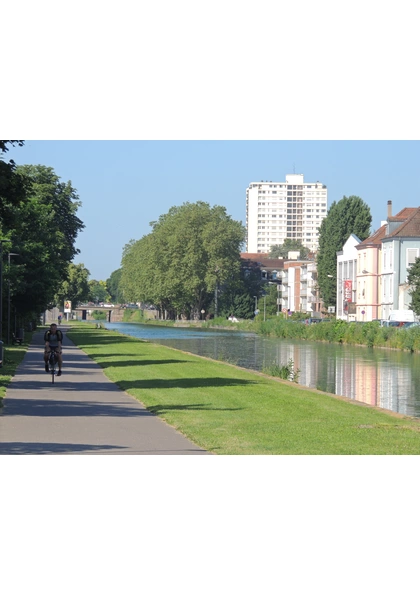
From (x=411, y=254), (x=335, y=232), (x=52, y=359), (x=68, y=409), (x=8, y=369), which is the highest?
Result: (x=335, y=232)

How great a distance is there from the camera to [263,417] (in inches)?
785

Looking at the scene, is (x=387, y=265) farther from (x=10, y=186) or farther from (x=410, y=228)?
(x=10, y=186)

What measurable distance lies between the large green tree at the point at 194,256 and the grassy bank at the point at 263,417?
10657 centimetres

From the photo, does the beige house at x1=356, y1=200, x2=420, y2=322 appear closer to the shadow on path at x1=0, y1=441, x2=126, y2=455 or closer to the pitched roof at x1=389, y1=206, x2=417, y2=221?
the pitched roof at x1=389, y1=206, x2=417, y2=221

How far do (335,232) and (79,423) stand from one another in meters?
108

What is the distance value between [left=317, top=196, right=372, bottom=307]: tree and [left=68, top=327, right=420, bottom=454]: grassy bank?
296 feet

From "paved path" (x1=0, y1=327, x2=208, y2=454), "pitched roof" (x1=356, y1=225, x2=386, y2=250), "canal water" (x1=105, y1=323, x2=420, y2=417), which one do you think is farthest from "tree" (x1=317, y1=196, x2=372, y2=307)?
"paved path" (x1=0, y1=327, x2=208, y2=454)

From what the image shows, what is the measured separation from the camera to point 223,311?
525 ft

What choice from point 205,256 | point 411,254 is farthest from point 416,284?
point 205,256

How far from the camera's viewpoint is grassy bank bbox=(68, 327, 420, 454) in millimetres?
15633

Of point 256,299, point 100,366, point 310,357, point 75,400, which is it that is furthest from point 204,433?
point 256,299

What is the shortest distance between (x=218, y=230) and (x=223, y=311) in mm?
22104

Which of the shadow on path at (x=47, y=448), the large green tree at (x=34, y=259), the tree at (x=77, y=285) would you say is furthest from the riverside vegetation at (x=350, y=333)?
the shadow on path at (x=47, y=448)
